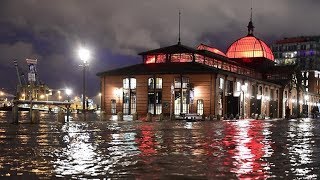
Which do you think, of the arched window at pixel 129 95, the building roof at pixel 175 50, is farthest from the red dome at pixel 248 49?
the arched window at pixel 129 95

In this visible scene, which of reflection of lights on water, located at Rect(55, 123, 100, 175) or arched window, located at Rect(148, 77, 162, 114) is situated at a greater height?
arched window, located at Rect(148, 77, 162, 114)

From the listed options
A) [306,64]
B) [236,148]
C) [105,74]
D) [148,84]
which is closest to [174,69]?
[148,84]

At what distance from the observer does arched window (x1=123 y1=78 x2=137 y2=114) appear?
7344 cm

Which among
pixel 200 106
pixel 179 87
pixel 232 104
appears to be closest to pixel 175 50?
pixel 179 87

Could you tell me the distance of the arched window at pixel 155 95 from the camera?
7075 centimetres

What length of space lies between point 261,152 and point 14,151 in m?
7.88

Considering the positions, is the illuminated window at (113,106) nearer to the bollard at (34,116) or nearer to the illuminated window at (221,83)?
the illuminated window at (221,83)

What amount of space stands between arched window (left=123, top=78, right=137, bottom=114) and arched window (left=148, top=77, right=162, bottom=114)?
3.05 metres

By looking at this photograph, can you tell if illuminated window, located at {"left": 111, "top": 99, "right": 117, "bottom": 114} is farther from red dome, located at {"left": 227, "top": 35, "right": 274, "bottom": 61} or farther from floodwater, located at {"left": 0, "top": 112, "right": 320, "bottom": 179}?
floodwater, located at {"left": 0, "top": 112, "right": 320, "bottom": 179}

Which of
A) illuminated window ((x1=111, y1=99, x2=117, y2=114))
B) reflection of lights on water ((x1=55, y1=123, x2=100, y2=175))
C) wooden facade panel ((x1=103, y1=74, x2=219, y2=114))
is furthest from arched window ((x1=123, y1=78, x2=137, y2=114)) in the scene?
reflection of lights on water ((x1=55, y1=123, x2=100, y2=175))

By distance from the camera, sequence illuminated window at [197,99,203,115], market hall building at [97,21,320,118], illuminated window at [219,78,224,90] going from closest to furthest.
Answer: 1. market hall building at [97,21,320,118]
2. illuminated window at [197,99,203,115]
3. illuminated window at [219,78,224,90]

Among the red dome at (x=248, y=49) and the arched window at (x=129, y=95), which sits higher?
the red dome at (x=248, y=49)

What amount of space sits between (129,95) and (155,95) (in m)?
5.13

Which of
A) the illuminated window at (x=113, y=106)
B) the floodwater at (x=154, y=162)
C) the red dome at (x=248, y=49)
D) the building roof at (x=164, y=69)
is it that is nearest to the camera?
the floodwater at (x=154, y=162)
